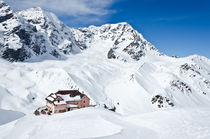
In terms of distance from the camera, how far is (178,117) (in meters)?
18.9

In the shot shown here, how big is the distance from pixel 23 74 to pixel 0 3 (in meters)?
96.8

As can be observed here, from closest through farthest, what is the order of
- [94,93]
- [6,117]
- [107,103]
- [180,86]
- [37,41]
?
1. [6,117]
2. [107,103]
3. [94,93]
4. [180,86]
5. [37,41]

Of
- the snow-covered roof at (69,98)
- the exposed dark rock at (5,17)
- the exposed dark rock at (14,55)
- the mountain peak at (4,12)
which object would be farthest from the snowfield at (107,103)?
the mountain peak at (4,12)

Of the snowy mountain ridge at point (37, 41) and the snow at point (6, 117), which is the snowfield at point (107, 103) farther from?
the snowy mountain ridge at point (37, 41)

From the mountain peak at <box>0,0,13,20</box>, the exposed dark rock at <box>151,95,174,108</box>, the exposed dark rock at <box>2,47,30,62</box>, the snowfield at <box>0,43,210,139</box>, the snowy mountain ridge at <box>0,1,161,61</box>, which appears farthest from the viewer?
the mountain peak at <box>0,0,13,20</box>

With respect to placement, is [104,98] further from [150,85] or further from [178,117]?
[178,117]

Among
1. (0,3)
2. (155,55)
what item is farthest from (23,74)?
(155,55)

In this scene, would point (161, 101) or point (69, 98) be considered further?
point (161, 101)

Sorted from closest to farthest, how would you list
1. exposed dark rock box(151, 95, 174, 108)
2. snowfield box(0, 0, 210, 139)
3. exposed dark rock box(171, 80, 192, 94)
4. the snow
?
snowfield box(0, 0, 210, 139)
the snow
exposed dark rock box(151, 95, 174, 108)
exposed dark rock box(171, 80, 192, 94)

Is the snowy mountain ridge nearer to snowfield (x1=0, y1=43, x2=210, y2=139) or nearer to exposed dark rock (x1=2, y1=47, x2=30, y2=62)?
exposed dark rock (x1=2, y1=47, x2=30, y2=62)

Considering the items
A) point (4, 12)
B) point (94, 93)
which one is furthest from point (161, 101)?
point (4, 12)

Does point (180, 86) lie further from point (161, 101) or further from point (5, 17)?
point (5, 17)

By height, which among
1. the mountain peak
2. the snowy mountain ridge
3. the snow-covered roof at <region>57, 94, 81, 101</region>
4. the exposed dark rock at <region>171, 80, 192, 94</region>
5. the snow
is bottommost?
the snow

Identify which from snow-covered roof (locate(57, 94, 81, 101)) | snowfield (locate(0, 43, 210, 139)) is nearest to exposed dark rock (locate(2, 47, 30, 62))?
snowfield (locate(0, 43, 210, 139))
